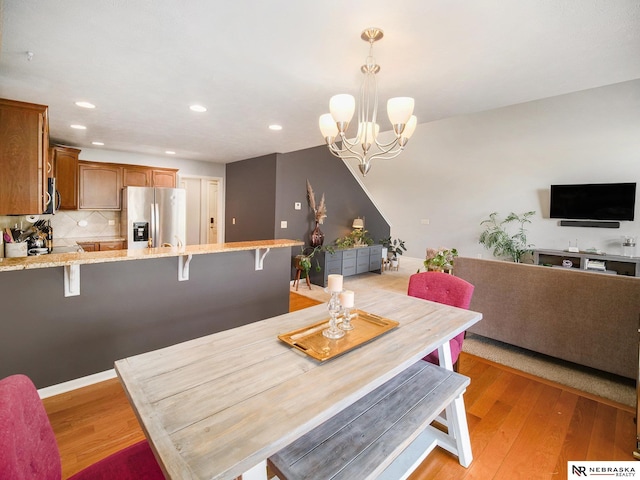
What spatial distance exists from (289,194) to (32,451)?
4.76 m

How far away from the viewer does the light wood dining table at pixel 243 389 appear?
2.71ft

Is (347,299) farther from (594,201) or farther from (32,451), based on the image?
(594,201)

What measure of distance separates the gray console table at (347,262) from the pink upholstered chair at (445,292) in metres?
2.99

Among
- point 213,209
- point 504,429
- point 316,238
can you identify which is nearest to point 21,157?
point 504,429

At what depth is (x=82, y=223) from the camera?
5.02 meters

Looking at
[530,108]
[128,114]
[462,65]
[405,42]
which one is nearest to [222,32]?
[405,42]

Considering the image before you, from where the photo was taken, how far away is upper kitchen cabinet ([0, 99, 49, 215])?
2.21 meters

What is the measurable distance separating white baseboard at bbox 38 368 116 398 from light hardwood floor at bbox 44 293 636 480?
44mm

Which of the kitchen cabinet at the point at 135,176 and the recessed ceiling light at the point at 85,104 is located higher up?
the recessed ceiling light at the point at 85,104

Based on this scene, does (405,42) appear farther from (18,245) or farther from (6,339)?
(18,245)

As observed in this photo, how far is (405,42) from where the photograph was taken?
66.7 inches

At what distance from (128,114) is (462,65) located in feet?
10.1

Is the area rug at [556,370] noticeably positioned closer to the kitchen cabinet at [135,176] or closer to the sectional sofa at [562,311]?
the sectional sofa at [562,311]

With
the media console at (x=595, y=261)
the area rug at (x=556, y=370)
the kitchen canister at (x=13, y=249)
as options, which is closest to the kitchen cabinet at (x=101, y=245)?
the kitchen canister at (x=13, y=249)
